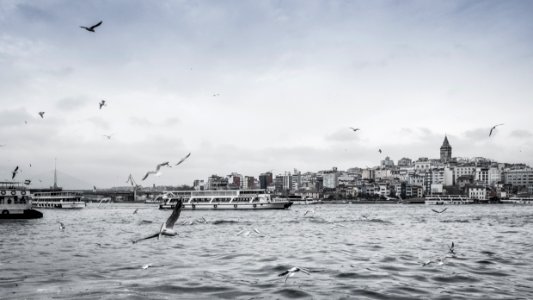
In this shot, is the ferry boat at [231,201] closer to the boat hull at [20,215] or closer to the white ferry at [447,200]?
the boat hull at [20,215]

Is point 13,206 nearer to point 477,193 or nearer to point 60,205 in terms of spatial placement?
point 60,205

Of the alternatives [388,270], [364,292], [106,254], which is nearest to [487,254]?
[388,270]

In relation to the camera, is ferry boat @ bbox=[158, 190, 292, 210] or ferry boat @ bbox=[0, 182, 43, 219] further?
ferry boat @ bbox=[158, 190, 292, 210]

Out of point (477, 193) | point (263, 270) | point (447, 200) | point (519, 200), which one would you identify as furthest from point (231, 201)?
point (519, 200)

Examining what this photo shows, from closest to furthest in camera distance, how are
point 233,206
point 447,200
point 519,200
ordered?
1. point 233,206
2. point 447,200
3. point 519,200

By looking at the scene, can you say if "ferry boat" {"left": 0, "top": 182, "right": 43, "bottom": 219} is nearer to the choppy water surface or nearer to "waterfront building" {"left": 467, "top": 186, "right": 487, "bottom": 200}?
the choppy water surface

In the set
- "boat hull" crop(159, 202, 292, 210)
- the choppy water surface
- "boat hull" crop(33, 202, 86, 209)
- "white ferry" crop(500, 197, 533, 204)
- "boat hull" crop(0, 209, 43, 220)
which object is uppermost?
the choppy water surface

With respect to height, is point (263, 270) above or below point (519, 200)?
above

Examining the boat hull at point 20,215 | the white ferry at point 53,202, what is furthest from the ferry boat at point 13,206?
the white ferry at point 53,202

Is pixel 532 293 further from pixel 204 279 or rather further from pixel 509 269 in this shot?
pixel 204 279

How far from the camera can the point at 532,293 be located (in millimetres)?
12711

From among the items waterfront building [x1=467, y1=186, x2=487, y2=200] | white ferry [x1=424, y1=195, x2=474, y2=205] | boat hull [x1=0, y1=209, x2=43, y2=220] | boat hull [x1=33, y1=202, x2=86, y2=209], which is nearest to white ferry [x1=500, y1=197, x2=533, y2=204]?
waterfront building [x1=467, y1=186, x2=487, y2=200]

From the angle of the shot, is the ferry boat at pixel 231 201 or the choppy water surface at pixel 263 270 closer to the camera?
the choppy water surface at pixel 263 270

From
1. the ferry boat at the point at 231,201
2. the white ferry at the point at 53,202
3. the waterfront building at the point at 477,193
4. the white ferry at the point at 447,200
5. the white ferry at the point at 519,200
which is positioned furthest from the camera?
the waterfront building at the point at 477,193
